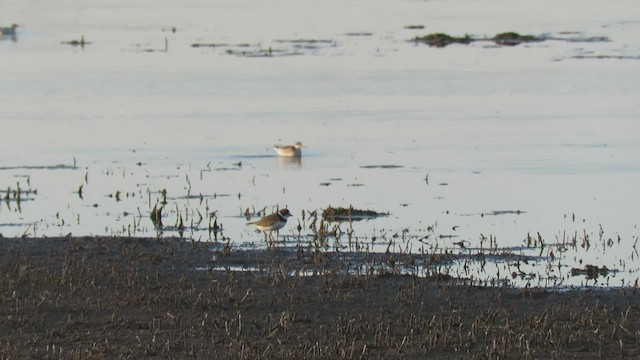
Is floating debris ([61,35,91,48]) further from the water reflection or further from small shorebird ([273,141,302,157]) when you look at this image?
the water reflection

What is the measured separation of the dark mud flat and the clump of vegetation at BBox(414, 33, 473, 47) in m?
32.5

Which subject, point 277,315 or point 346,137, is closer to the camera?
point 277,315

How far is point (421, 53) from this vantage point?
4266cm

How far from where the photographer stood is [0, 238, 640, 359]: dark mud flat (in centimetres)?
995

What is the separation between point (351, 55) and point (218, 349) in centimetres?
3220

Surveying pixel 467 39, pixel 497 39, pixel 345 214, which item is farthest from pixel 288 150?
pixel 467 39

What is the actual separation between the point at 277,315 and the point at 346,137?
549 inches

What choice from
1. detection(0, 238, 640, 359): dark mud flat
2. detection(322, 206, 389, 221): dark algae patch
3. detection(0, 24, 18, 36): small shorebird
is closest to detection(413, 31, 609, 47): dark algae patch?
detection(0, 24, 18, 36): small shorebird

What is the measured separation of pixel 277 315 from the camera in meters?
11.1

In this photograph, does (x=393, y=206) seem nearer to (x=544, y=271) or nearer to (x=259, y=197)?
(x=259, y=197)

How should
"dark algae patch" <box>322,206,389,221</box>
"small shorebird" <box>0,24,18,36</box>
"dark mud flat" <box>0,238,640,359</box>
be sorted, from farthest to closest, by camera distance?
"small shorebird" <box>0,24,18,36</box>
"dark algae patch" <box>322,206,389,221</box>
"dark mud flat" <box>0,238,640,359</box>

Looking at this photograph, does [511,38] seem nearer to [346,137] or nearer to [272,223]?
[346,137]

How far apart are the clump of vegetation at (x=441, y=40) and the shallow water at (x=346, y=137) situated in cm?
59

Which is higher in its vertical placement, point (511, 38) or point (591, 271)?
point (511, 38)
